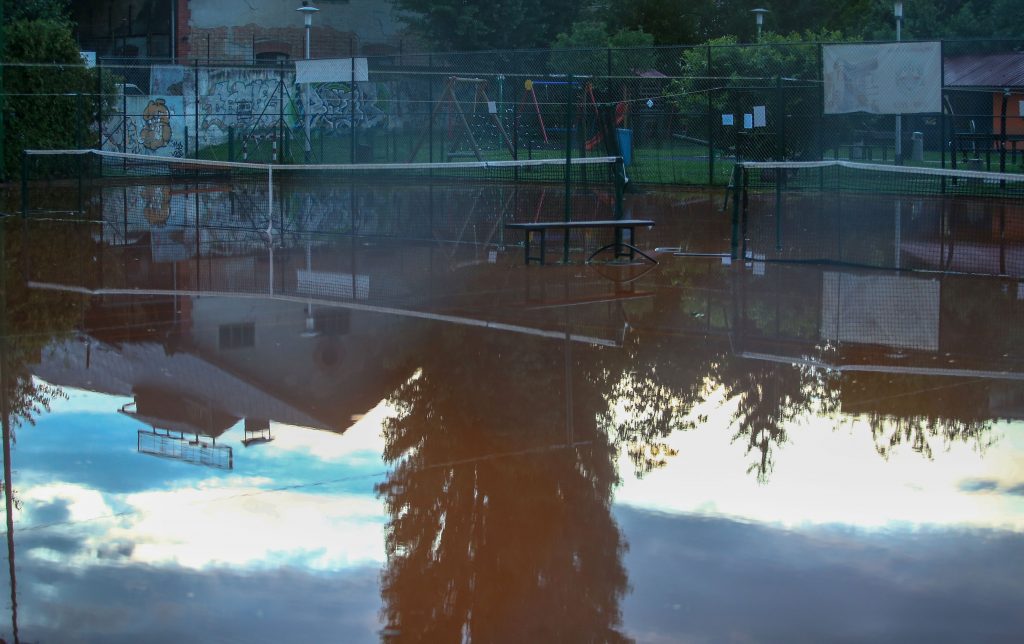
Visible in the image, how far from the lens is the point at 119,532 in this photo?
22.2ft

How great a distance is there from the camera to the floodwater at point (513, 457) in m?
5.89

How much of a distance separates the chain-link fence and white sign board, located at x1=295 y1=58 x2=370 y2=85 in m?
0.05

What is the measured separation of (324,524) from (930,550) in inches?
119

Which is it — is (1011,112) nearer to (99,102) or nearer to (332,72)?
(332,72)

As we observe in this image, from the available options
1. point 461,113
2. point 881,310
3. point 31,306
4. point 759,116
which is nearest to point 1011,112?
point 759,116

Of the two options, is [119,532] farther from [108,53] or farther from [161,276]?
[108,53]

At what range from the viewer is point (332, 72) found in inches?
1236

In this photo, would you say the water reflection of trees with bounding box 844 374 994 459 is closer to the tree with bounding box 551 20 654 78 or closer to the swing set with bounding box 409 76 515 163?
the swing set with bounding box 409 76 515 163

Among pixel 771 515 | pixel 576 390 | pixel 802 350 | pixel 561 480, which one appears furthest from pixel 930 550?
pixel 802 350

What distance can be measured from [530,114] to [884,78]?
384 inches

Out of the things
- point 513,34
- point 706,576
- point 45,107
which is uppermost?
point 513,34

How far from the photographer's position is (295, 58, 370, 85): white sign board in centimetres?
3117

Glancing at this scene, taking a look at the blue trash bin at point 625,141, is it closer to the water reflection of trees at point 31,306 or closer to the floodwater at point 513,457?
the water reflection of trees at point 31,306

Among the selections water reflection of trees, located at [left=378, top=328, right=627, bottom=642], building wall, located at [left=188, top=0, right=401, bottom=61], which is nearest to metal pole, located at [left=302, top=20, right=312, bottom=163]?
building wall, located at [left=188, top=0, right=401, bottom=61]
